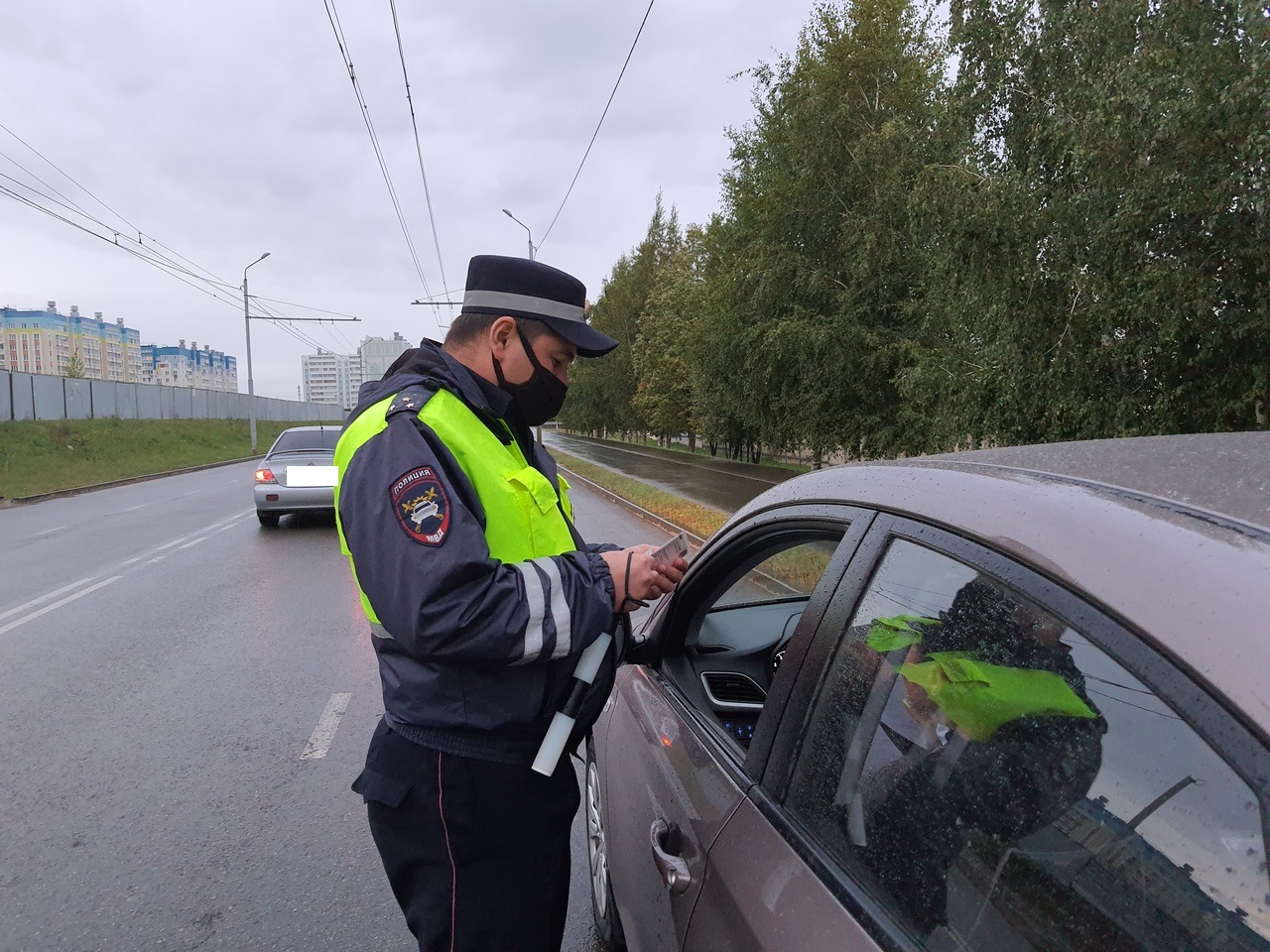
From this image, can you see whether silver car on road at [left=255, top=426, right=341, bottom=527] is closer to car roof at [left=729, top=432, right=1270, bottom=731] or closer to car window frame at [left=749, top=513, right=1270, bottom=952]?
car window frame at [left=749, top=513, right=1270, bottom=952]

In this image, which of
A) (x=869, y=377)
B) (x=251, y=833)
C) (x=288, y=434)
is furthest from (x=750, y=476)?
(x=251, y=833)

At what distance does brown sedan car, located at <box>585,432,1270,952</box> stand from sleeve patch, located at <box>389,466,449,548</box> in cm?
67

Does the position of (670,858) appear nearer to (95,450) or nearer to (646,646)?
(646,646)

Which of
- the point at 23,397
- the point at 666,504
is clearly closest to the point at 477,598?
the point at 666,504

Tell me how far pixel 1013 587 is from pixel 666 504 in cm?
1371

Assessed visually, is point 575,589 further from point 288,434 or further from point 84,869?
point 288,434

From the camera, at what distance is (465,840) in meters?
1.66

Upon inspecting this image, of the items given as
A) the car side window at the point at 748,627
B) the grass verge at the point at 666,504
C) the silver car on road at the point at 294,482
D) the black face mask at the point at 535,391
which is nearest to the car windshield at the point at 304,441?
the silver car on road at the point at 294,482

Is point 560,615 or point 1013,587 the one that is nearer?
point 1013,587

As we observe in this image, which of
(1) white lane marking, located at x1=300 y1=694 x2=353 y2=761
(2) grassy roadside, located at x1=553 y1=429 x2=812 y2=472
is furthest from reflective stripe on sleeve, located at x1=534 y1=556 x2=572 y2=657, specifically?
(2) grassy roadside, located at x1=553 y1=429 x2=812 y2=472

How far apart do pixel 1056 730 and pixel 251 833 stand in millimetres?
3438

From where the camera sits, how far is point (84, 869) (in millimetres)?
3125

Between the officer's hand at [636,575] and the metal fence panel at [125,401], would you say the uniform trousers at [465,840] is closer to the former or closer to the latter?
the officer's hand at [636,575]

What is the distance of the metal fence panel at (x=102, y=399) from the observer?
36.4m
